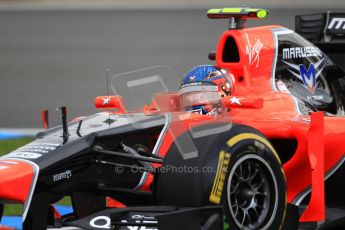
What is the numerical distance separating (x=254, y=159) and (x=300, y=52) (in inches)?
75.0

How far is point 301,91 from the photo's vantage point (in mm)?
5469

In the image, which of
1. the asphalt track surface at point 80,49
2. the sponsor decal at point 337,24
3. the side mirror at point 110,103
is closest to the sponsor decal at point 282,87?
the side mirror at point 110,103

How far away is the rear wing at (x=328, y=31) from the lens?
22.9ft

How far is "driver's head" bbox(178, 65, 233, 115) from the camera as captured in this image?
194 inches

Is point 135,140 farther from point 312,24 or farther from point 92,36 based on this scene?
point 92,36

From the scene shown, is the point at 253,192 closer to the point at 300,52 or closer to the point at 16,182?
the point at 16,182

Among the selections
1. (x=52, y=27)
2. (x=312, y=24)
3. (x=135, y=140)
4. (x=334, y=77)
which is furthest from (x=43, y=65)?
(x=135, y=140)

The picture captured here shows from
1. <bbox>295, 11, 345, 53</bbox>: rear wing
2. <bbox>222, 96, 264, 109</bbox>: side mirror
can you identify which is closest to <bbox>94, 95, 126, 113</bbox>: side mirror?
<bbox>222, 96, 264, 109</bbox>: side mirror

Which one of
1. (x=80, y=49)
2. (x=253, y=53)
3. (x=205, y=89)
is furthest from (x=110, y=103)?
(x=80, y=49)

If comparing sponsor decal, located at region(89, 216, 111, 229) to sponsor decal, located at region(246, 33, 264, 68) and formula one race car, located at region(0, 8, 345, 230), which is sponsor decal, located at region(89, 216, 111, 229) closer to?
formula one race car, located at region(0, 8, 345, 230)

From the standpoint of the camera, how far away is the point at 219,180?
12.2 ft

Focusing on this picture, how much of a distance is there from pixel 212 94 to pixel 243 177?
122 centimetres

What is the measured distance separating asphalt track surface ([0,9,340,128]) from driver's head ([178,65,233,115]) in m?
4.57

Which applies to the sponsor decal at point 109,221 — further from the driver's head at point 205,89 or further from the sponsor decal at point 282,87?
the sponsor decal at point 282,87
